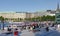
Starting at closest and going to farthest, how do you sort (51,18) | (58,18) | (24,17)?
(58,18) < (51,18) < (24,17)

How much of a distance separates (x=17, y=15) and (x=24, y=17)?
2801 mm

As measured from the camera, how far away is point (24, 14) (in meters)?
63.9

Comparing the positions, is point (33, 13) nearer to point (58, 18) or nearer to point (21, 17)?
point (21, 17)

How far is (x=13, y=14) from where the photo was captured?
207ft

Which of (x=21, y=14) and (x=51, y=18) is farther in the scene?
(x=21, y=14)

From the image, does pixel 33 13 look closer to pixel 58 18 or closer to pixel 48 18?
pixel 48 18

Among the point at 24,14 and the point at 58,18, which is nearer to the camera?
the point at 58,18

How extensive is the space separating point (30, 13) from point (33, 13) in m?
1.08

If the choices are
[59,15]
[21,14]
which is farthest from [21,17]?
[59,15]

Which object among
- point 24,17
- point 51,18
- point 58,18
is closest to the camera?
point 58,18

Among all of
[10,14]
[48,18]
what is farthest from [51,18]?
[10,14]

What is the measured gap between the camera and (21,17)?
63188 mm

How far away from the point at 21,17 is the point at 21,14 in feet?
3.48

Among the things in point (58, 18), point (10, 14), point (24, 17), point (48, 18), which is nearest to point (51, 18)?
point (48, 18)
